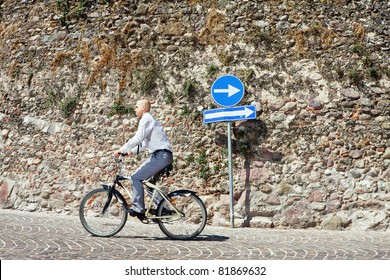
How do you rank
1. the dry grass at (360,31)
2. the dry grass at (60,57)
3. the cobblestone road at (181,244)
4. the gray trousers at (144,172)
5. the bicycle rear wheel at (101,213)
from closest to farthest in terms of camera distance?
the cobblestone road at (181,244), the gray trousers at (144,172), the bicycle rear wheel at (101,213), the dry grass at (360,31), the dry grass at (60,57)

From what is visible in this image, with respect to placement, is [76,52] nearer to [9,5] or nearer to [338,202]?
[9,5]

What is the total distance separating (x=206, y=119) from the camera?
9.28m

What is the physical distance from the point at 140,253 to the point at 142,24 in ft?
18.0

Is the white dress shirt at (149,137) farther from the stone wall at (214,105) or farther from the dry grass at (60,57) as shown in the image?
the dry grass at (60,57)

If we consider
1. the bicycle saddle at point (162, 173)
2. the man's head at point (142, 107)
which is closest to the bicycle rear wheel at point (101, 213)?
the bicycle saddle at point (162, 173)

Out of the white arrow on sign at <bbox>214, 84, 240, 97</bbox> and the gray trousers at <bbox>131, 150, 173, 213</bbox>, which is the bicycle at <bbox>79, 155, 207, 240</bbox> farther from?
the white arrow on sign at <bbox>214, 84, 240, 97</bbox>

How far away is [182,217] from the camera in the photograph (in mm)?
7055

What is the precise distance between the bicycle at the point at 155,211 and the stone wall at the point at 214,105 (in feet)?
6.88

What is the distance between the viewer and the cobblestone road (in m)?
5.95

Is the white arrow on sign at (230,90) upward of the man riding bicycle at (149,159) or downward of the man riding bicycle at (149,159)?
upward

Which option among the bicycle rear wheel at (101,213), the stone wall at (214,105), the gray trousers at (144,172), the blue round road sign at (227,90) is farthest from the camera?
the stone wall at (214,105)

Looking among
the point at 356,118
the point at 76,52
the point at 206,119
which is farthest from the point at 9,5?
the point at 356,118

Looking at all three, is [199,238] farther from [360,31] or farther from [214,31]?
[360,31]

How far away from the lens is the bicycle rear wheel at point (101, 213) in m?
7.30
